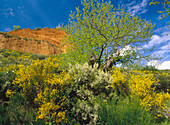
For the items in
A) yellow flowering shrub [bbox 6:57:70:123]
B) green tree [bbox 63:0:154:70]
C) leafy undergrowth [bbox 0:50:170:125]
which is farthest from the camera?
green tree [bbox 63:0:154:70]

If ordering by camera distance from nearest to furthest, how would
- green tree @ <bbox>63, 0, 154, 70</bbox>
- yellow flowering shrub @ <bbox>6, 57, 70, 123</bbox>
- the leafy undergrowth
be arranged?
1. the leafy undergrowth
2. yellow flowering shrub @ <bbox>6, 57, 70, 123</bbox>
3. green tree @ <bbox>63, 0, 154, 70</bbox>

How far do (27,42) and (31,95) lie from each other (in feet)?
144

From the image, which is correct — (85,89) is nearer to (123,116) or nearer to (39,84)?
(123,116)

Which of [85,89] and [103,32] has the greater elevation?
[103,32]

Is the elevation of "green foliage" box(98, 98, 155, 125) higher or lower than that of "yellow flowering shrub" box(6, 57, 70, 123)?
lower

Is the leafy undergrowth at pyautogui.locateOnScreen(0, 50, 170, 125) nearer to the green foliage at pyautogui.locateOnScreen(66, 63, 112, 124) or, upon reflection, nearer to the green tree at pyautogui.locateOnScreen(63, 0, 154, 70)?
the green foliage at pyautogui.locateOnScreen(66, 63, 112, 124)

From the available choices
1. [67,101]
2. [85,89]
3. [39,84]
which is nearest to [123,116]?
[85,89]

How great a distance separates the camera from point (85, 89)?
4.50m

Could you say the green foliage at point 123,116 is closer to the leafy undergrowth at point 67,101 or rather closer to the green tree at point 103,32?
the leafy undergrowth at point 67,101

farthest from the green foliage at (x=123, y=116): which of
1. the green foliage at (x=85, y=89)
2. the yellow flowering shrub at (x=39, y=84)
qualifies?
the yellow flowering shrub at (x=39, y=84)

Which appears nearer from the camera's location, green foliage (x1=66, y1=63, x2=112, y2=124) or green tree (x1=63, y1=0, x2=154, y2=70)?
green foliage (x1=66, y1=63, x2=112, y2=124)

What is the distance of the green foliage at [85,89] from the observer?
Result: 3482mm

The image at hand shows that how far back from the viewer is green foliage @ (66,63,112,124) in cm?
348

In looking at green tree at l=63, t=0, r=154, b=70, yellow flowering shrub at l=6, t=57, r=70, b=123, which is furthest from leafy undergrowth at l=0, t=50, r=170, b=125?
green tree at l=63, t=0, r=154, b=70
